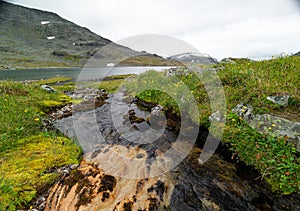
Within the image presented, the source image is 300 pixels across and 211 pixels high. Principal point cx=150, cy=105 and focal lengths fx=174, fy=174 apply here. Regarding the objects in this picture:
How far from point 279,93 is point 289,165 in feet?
13.1

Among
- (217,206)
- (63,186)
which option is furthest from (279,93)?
(63,186)

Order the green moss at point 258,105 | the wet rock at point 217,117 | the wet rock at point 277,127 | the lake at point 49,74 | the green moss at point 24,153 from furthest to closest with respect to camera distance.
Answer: the lake at point 49,74 → the wet rock at point 217,117 → the wet rock at point 277,127 → the green moss at point 258,105 → the green moss at point 24,153

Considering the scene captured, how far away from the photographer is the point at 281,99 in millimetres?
7621

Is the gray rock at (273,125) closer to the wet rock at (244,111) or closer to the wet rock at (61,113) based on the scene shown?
the wet rock at (244,111)

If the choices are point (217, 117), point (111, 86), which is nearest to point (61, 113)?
point (217, 117)

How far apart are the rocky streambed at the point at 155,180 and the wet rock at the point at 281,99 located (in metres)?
3.14

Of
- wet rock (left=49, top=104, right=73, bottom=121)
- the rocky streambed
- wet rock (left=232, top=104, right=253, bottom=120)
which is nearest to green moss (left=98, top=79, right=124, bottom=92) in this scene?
wet rock (left=49, top=104, right=73, bottom=121)

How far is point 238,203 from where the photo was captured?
4941mm

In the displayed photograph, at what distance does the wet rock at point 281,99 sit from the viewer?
7.45 meters

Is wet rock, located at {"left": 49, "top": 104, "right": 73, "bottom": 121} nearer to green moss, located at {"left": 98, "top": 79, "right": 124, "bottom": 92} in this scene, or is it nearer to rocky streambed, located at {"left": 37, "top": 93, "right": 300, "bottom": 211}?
rocky streambed, located at {"left": 37, "top": 93, "right": 300, "bottom": 211}

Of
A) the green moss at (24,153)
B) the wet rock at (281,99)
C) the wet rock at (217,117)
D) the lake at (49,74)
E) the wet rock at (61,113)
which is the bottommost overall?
the lake at (49,74)

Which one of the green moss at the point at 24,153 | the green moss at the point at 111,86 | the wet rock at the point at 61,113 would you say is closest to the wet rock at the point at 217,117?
the green moss at the point at 24,153

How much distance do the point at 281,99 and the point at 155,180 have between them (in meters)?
6.51

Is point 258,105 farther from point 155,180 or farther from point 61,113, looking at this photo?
point 61,113
